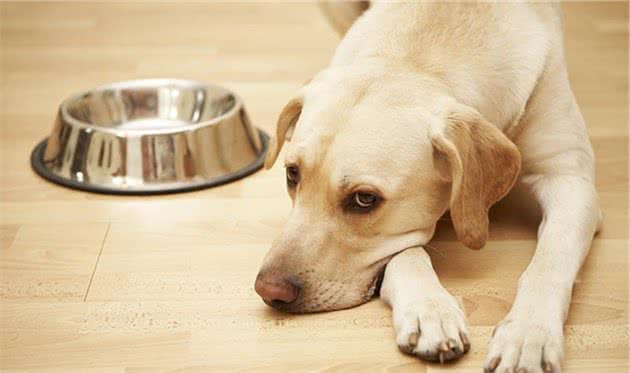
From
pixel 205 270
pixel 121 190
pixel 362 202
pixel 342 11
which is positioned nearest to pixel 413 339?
pixel 362 202

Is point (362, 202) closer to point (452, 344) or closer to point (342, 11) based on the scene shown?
point (452, 344)

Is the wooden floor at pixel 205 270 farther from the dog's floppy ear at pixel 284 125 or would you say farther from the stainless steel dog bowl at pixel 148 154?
the dog's floppy ear at pixel 284 125

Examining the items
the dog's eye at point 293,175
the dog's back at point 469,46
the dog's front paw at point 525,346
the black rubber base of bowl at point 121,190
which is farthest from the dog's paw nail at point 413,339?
the black rubber base of bowl at point 121,190

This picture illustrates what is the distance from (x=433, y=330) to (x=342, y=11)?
1789 mm

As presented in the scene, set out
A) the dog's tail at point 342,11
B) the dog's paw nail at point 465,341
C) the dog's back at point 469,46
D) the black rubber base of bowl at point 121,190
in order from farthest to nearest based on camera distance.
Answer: the dog's tail at point 342,11 → the black rubber base of bowl at point 121,190 → the dog's back at point 469,46 → the dog's paw nail at point 465,341

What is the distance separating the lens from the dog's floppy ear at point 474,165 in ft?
6.82

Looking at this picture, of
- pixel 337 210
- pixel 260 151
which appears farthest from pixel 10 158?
pixel 337 210

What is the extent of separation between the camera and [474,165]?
210cm

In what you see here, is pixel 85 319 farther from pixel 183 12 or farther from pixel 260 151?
pixel 183 12

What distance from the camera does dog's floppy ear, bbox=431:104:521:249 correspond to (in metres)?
2.08

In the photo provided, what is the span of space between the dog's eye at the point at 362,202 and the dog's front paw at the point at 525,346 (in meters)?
0.36

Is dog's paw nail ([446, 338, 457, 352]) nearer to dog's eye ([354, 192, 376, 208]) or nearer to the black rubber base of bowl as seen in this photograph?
dog's eye ([354, 192, 376, 208])

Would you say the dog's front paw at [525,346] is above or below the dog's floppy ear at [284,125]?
below

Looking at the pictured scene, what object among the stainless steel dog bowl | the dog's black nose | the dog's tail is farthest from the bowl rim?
the dog's black nose
